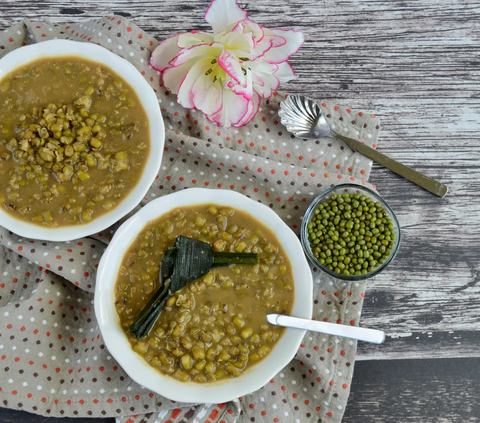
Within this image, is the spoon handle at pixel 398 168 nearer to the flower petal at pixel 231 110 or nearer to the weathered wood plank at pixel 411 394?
the flower petal at pixel 231 110

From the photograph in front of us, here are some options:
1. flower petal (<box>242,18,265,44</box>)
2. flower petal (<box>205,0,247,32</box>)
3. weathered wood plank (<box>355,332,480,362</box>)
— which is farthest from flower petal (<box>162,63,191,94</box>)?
weathered wood plank (<box>355,332,480,362</box>)

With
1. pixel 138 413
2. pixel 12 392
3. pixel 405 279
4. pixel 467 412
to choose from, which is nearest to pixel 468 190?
pixel 405 279

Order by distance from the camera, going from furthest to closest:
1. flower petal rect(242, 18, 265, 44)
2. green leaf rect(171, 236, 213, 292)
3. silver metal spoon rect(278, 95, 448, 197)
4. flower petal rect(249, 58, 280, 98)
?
silver metal spoon rect(278, 95, 448, 197) → flower petal rect(249, 58, 280, 98) → flower petal rect(242, 18, 265, 44) → green leaf rect(171, 236, 213, 292)

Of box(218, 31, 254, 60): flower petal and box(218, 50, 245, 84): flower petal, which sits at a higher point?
box(218, 31, 254, 60): flower petal

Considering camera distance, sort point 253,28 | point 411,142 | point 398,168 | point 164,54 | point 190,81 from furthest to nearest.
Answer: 1. point 411,142
2. point 398,168
3. point 164,54
4. point 190,81
5. point 253,28

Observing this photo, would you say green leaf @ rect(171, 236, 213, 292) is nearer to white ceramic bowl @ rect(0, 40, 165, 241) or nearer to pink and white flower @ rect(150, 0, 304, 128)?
white ceramic bowl @ rect(0, 40, 165, 241)

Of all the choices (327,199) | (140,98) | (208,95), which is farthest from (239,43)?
(327,199)

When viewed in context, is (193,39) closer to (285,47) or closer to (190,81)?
(190,81)

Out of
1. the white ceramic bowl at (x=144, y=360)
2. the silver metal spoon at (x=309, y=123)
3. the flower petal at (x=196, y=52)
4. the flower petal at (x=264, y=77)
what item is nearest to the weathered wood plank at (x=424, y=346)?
the white ceramic bowl at (x=144, y=360)
